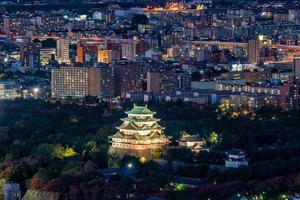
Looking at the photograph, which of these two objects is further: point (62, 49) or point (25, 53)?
point (62, 49)

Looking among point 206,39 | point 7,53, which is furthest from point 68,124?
point 206,39

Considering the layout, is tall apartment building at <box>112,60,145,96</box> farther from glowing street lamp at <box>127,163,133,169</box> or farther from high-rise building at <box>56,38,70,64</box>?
glowing street lamp at <box>127,163,133,169</box>

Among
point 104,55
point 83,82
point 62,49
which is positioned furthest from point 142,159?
point 62,49

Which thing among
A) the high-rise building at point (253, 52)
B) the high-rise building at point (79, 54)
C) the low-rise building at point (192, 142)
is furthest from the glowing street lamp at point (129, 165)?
the high-rise building at point (79, 54)

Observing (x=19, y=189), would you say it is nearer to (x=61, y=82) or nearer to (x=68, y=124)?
(x=68, y=124)

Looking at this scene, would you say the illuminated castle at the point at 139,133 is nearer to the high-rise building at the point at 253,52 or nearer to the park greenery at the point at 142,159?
the park greenery at the point at 142,159

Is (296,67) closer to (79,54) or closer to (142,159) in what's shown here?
(79,54)

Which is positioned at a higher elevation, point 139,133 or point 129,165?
point 139,133

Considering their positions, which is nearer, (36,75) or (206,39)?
(36,75)
